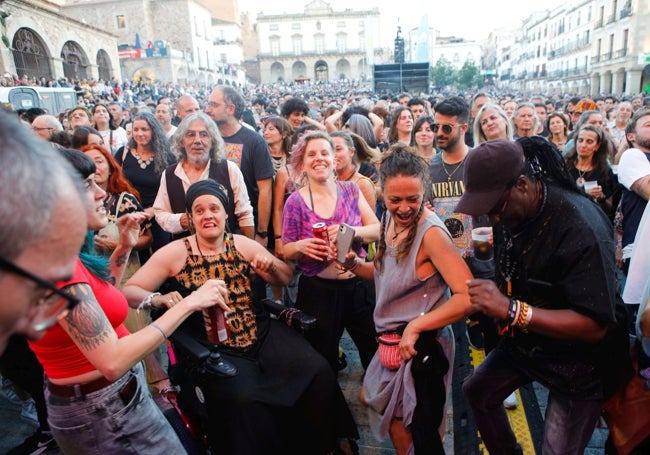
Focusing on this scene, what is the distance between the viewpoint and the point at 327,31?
80000 mm

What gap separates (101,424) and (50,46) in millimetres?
31958

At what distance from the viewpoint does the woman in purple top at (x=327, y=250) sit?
3084 millimetres

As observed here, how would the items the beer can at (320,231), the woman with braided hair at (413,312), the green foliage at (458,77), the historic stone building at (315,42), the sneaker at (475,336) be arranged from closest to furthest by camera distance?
the woman with braided hair at (413,312) < the beer can at (320,231) < the sneaker at (475,336) < the green foliage at (458,77) < the historic stone building at (315,42)

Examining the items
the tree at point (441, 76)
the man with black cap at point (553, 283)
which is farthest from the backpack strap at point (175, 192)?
the tree at point (441, 76)

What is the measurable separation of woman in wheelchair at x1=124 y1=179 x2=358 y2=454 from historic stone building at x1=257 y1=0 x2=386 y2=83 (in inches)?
3143

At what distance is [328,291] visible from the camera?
10.2 feet

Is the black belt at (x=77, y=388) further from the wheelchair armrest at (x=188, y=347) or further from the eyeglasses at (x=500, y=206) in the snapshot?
the eyeglasses at (x=500, y=206)

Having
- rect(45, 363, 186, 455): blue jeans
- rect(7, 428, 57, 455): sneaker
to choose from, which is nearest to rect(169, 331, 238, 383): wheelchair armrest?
rect(45, 363, 186, 455): blue jeans

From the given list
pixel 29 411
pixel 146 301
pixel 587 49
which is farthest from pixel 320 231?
pixel 587 49

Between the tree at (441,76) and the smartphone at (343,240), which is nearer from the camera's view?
the smartphone at (343,240)

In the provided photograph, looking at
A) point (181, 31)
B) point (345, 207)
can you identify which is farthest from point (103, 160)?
point (181, 31)

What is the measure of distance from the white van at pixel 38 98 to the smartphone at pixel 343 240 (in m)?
8.68

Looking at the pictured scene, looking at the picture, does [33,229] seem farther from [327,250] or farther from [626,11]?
[626,11]

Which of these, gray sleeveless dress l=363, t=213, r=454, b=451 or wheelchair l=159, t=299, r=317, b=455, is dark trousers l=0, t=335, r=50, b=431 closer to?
wheelchair l=159, t=299, r=317, b=455
